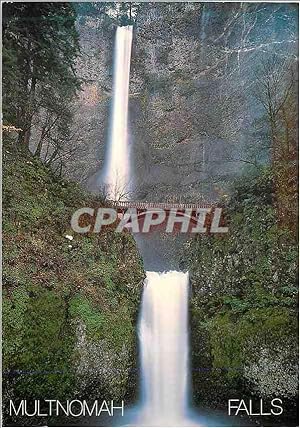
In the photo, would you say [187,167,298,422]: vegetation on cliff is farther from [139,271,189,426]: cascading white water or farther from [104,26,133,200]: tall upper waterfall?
[104,26,133,200]: tall upper waterfall

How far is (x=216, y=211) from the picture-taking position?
12.4ft

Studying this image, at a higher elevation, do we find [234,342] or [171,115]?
[171,115]

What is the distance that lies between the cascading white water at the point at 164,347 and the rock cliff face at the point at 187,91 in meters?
0.70

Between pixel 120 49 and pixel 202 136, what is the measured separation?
0.93m

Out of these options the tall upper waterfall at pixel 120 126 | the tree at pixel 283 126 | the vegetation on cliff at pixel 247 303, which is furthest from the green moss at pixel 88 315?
the tree at pixel 283 126

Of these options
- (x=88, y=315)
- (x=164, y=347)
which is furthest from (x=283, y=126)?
(x=88, y=315)

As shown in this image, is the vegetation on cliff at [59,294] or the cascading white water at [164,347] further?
the cascading white water at [164,347]

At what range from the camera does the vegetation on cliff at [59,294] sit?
11.8 ft

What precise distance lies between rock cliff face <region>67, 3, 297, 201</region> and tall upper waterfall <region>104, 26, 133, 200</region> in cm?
5

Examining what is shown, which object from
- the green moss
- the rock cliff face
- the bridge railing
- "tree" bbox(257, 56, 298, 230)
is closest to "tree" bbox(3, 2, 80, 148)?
the rock cliff face

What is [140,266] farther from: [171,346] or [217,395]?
[217,395]

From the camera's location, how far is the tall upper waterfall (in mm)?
3779

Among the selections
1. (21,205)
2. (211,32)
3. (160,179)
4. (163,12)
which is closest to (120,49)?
(163,12)

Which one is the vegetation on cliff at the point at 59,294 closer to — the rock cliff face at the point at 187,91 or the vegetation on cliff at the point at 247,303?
the rock cliff face at the point at 187,91
